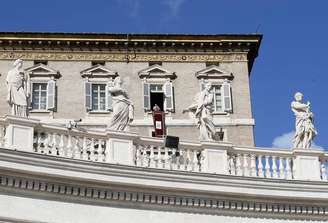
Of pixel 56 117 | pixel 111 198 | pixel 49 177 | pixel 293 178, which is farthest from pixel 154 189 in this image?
pixel 56 117

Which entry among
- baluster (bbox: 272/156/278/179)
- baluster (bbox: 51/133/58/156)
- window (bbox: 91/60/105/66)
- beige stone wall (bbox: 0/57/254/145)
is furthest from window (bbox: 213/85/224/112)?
baluster (bbox: 51/133/58/156)

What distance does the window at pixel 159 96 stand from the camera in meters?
50.1

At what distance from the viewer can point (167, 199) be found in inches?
901

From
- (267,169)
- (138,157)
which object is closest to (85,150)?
(138,157)

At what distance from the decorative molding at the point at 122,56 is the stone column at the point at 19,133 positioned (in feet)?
93.8

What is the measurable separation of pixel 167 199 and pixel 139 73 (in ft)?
93.2

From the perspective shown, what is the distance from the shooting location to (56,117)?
49469mm

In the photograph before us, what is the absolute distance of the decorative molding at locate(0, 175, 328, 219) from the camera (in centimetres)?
2169

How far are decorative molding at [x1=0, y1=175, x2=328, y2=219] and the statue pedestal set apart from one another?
1.08 meters

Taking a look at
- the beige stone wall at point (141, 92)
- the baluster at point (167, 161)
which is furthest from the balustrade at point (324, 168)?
the beige stone wall at point (141, 92)

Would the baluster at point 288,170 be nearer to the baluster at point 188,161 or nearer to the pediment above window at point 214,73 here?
the baluster at point 188,161

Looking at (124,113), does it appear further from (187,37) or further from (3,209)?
(187,37)

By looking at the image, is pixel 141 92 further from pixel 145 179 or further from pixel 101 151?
pixel 145 179

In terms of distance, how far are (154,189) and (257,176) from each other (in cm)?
297
